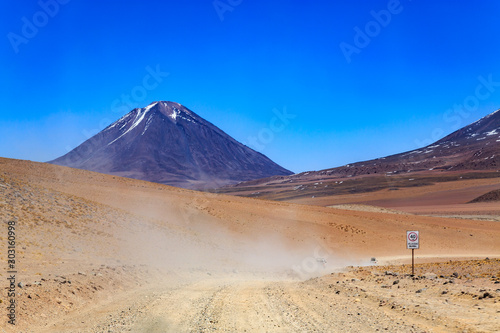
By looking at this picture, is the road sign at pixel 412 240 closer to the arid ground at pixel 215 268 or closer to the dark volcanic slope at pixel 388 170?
the arid ground at pixel 215 268

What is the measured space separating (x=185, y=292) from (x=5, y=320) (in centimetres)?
460

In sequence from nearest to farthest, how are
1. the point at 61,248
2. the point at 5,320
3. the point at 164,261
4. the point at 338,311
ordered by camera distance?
the point at 5,320
the point at 338,311
the point at 61,248
the point at 164,261

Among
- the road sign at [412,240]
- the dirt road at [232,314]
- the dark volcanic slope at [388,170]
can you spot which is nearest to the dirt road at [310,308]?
the dirt road at [232,314]

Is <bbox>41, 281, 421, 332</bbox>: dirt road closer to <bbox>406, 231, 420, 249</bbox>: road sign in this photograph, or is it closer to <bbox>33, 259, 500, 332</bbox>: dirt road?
<bbox>33, 259, 500, 332</bbox>: dirt road

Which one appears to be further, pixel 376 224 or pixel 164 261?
pixel 376 224

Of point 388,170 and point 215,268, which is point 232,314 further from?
point 388,170

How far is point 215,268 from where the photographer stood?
19.2 meters

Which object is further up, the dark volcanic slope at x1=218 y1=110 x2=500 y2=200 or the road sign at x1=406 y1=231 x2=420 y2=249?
the dark volcanic slope at x1=218 y1=110 x2=500 y2=200

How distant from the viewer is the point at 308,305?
9.64m

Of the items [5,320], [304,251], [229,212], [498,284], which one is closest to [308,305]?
[498,284]

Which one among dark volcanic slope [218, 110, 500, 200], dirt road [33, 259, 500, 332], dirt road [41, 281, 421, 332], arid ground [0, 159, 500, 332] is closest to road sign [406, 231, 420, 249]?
arid ground [0, 159, 500, 332]

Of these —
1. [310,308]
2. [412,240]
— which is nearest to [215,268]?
[412,240]

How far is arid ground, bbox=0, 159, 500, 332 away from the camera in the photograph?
8.35 m

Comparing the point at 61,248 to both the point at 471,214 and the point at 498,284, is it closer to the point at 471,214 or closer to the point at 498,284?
the point at 498,284
